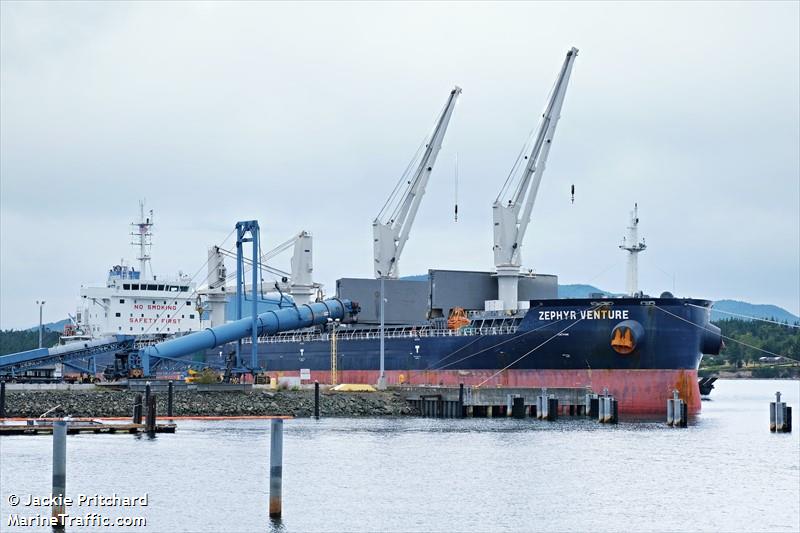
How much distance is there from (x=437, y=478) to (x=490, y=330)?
96.6 feet

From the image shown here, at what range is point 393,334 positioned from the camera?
72500mm

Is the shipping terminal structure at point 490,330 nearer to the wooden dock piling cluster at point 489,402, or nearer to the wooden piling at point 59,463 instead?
the wooden dock piling cluster at point 489,402

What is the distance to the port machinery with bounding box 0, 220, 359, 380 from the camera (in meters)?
64.2

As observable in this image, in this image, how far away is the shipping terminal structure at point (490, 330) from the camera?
200 ft

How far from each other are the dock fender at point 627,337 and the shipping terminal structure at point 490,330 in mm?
49

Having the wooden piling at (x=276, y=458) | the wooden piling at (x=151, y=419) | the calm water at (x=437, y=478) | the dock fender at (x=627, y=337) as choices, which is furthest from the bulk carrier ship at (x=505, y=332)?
the wooden piling at (x=276, y=458)

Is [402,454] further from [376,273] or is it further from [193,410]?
[376,273]

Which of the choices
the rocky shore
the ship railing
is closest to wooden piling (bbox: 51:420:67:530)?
the rocky shore

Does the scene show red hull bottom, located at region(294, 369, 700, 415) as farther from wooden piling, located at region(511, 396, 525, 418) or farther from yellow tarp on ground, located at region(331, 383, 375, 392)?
yellow tarp on ground, located at region(331, 383, 375, 392)

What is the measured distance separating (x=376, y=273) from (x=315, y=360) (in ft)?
22.2

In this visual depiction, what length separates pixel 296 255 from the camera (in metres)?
88.4

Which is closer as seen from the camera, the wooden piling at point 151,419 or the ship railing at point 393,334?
the wooden piling at point 151,419

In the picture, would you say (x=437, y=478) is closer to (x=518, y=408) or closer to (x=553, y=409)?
(x=553, y=409)

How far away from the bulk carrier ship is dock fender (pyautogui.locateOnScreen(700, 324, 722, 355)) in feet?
0.22
